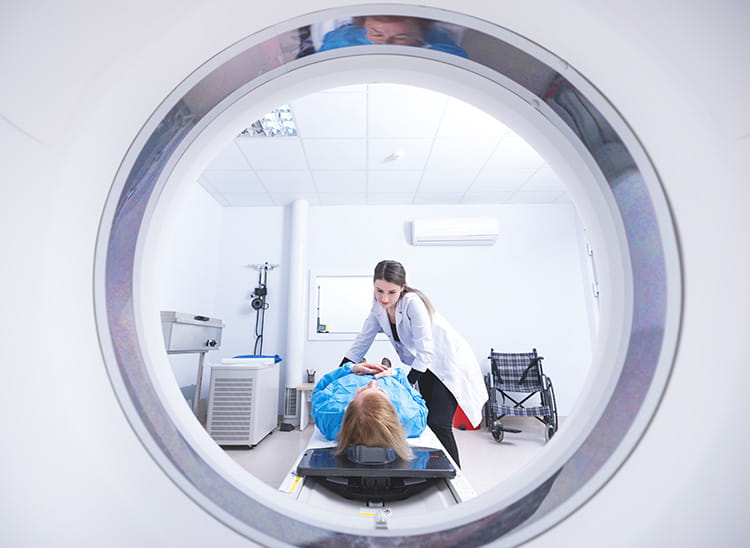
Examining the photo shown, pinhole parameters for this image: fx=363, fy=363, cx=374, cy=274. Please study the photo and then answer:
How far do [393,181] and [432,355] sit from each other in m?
2.03

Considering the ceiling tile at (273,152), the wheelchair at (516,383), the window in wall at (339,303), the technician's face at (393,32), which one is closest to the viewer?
the technician's face at (393,32)

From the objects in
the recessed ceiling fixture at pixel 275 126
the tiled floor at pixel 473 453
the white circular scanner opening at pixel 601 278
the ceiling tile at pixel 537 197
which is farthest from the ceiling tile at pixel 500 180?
the white circular scanner opening at pixel 601 278

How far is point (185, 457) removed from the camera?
0.47 meters

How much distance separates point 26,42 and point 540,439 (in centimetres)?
356

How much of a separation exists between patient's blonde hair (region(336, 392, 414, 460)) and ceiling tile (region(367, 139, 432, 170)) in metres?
2.05

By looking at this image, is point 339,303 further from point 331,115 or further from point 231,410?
point 331,115

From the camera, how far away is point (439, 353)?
1989 mm

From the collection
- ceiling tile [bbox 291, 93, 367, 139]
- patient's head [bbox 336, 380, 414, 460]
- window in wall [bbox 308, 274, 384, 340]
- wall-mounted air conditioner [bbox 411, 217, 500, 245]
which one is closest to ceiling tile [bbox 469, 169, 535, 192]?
wall-mounted air conditioner [bbox 411, 217, 500, 245]

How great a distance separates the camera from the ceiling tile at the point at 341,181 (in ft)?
10.9

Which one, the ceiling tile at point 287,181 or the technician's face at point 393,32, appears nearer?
the technician's face at point 393,32

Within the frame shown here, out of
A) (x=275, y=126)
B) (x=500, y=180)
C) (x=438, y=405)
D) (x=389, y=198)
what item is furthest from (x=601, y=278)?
(x=389, y=198)

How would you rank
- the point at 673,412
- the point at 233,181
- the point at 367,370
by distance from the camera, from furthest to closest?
the point at 233,181 < the point at 367,370 < the point at 673,412

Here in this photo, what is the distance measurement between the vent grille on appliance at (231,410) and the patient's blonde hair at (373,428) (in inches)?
59.0

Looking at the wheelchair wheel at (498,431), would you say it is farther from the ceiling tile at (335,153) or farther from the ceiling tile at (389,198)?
the ceiling tile at (335,153)
